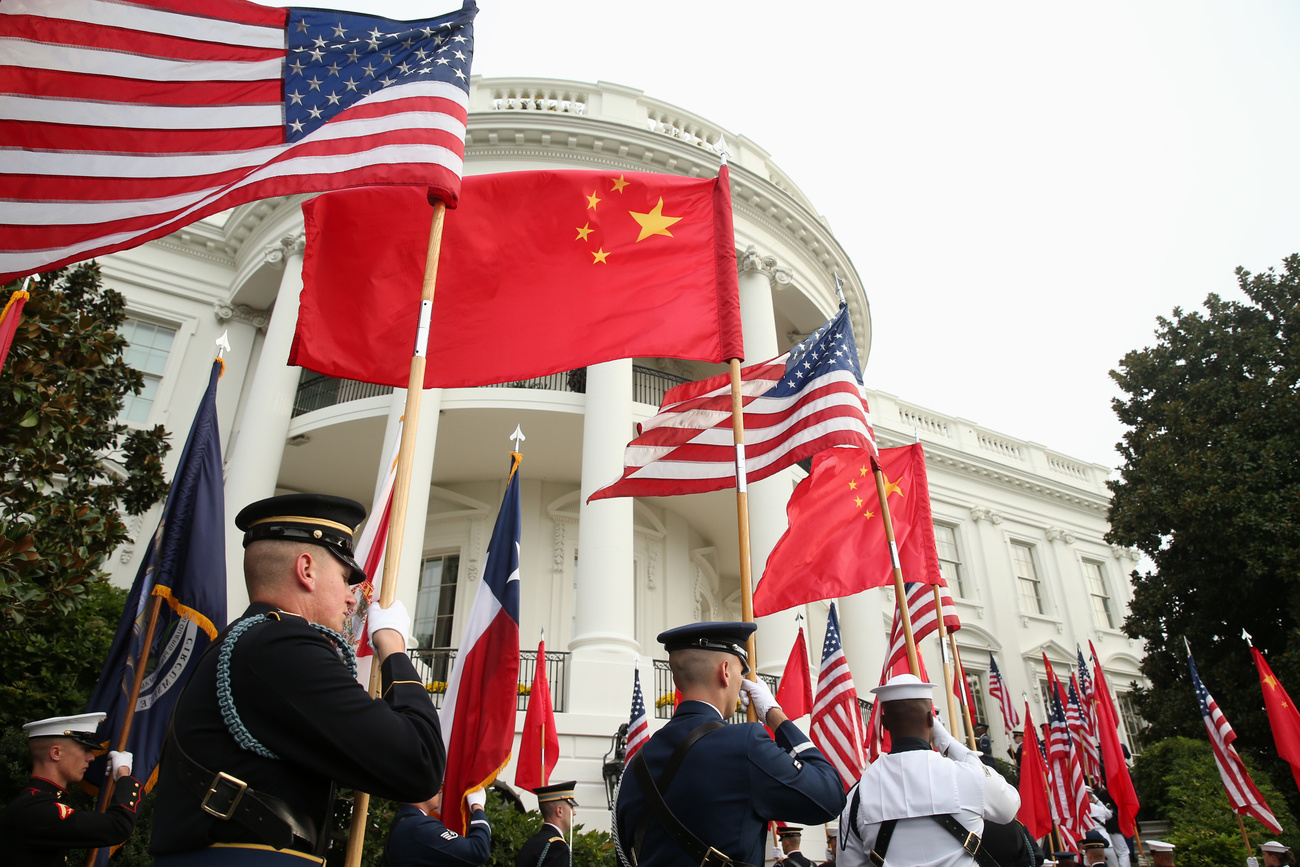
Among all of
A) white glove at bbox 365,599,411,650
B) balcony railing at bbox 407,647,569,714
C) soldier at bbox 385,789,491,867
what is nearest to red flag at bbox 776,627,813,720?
balcony railing at bbox 407,647,569,714

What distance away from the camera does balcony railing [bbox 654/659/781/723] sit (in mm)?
11812

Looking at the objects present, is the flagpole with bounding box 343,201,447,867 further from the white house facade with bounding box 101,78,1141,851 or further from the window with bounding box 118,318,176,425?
the window with bounding box 118,318,176,425

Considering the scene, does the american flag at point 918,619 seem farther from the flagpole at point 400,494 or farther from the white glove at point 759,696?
the flagpole at point 400,494

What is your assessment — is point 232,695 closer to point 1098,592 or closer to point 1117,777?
point 1117,777

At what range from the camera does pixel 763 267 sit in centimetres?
1524

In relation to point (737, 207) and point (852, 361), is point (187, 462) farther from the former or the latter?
point (737, 207)

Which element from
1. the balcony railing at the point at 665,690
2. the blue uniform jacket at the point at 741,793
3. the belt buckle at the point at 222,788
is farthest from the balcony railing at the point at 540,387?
the belt buckle at the point at 222,788

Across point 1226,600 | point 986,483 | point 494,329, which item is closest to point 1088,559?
point 986,483

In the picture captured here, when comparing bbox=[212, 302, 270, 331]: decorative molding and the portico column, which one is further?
bbox=[212, 302, 270, 331]: decorative molding

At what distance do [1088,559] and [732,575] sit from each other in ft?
42.7

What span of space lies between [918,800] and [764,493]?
975cm

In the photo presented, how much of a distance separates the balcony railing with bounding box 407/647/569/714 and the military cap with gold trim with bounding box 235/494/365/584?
8.97 meters

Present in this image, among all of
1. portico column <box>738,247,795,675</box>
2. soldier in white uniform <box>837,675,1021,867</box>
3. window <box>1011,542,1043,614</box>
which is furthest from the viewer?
window <box>1011,542,1043,614</box>

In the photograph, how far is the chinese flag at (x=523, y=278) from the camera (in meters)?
4.78
